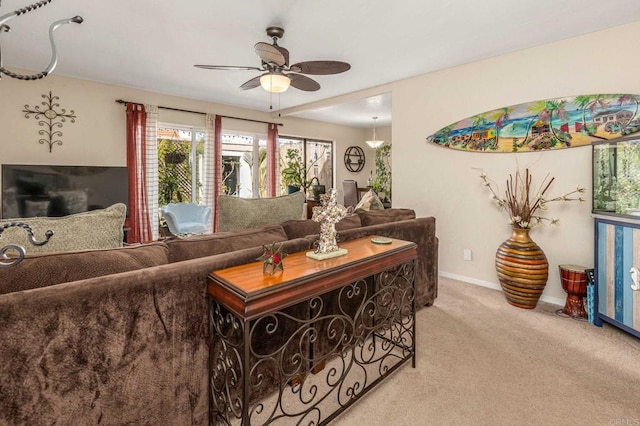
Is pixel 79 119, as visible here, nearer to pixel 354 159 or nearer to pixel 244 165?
pixel 244 165

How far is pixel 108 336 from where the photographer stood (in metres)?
1.07

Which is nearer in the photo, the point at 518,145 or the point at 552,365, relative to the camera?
the point at 552,365

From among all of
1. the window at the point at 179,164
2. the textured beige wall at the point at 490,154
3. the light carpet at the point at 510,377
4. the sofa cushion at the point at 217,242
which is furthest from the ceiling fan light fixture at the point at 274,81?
the window at the point at 179,164

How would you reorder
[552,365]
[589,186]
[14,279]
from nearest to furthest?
[14,279]
[552,365]
[589,186]

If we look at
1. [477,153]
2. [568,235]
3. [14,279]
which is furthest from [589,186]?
[14,279]

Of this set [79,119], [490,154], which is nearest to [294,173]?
[79,119]

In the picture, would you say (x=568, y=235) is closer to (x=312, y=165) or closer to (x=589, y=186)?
(x=589, y=186)

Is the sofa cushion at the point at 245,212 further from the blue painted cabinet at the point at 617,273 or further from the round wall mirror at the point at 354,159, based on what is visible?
the round wall mirror at the point at 354,159

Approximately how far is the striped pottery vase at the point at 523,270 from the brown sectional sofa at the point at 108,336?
2.44 meters

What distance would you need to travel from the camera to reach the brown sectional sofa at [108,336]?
935 millimetres

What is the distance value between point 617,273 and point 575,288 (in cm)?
41

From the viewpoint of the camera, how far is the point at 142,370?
1.15 metres

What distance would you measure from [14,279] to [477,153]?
3706mm

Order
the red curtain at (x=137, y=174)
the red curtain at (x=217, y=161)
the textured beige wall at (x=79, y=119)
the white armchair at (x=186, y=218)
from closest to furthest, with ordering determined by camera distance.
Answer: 1. the textured beige wall at (x=79, y=119)
2. the white armchair at (x=186, y=218)
3. the red curtain at (x=137, y=174)
4. the red curtain at (x=217, y=161)
